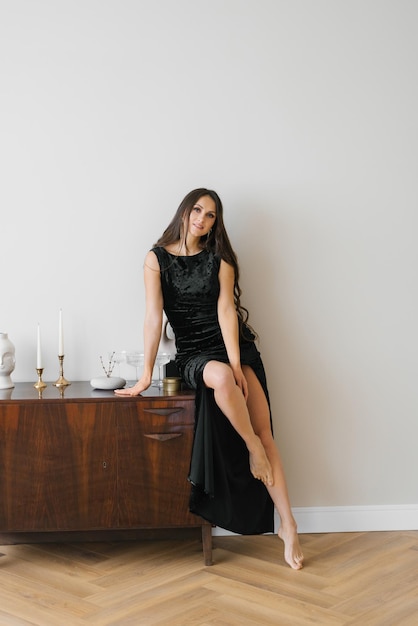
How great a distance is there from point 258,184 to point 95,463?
4.65 feet

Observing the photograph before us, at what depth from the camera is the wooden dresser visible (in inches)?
114

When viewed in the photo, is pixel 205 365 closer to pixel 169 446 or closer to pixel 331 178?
pixel 169 446

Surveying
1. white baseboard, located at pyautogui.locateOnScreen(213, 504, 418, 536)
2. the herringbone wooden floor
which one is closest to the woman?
the herringbone wooden floor

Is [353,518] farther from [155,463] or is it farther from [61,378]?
[61,378]

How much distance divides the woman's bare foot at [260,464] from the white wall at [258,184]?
0.41m

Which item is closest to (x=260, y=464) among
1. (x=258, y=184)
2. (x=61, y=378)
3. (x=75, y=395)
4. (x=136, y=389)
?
(x=136, y=389)

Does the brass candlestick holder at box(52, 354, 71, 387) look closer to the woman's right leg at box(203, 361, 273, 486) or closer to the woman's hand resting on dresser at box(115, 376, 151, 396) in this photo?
the woman's hand resting on dresser at box(115, 376, 151, 396)

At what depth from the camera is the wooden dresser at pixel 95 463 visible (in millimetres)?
2893

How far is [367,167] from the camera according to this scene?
3.39 m

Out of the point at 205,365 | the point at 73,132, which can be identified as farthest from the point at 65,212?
the point at 205,365

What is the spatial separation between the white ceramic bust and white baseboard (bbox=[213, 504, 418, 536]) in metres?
1.35

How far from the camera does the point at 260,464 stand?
2990 millimetres

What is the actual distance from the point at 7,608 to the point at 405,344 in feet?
6.64

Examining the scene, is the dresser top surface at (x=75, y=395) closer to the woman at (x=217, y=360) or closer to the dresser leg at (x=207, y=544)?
the woman at (x=217, y=360)
